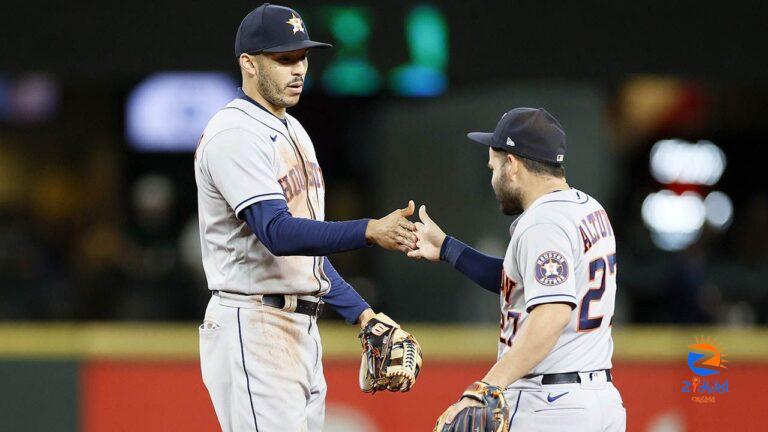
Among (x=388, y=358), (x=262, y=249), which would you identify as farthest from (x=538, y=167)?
(x=262, y=249)

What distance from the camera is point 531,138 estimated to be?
3848 mm

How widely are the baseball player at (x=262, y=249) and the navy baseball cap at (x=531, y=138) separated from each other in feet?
1.30

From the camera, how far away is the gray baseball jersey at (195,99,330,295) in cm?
369

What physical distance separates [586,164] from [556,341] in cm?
484

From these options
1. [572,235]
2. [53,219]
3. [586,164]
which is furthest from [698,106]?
[572,235]

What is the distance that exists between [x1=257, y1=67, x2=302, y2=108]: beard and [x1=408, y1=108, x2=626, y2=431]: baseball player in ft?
2.01

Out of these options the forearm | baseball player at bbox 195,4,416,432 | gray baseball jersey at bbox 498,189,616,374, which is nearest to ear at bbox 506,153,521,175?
gray baseball jersey at bbox 498,189,616,374

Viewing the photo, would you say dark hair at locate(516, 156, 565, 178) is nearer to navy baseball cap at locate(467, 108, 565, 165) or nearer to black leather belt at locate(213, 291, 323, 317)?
navy baseball cap at locate(467, 108, 565, 165)

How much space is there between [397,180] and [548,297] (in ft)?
16.0

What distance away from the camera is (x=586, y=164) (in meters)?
8.32

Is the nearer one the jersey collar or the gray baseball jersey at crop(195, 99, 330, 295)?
the gray baseball jersey at crop(195, 99, 330, 295)

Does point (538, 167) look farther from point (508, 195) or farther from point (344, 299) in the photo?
point (344, 299)

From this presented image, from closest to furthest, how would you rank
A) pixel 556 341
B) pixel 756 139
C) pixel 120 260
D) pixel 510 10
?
pixel 556 341, pixel 510 10, pixel 120 260, pixel 756 139

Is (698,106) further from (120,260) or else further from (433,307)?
(120,260)
